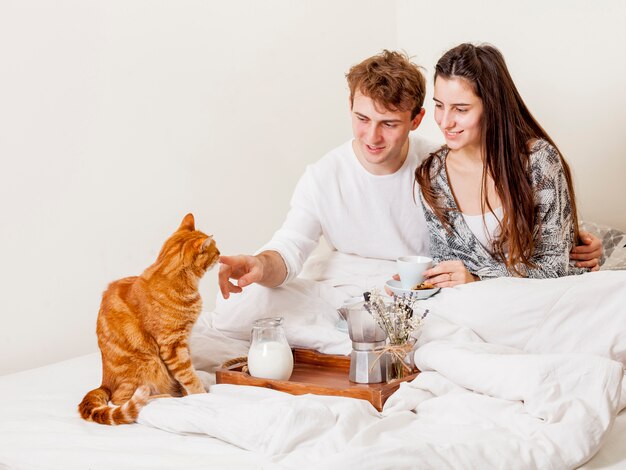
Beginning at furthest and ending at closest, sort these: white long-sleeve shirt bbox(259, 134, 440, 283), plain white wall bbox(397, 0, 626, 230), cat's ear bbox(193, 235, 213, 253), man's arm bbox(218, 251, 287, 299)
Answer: plain white wall bbox(397, 0, 626, 230) < white long-sleeve shirt bbox(259, 134, 440, 283) < man's arm bbox(218, 251, 287, 299) < cat's ear bbox(193, 235, 213, 253)

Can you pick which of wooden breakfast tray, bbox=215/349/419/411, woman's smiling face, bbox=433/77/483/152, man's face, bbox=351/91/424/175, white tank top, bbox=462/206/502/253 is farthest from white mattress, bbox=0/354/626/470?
man's face, bbox=351/91/424/175

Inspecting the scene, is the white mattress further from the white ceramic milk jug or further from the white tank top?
the white tank top

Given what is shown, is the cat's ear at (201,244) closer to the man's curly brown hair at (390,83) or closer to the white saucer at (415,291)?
the white saucer at (415,291)

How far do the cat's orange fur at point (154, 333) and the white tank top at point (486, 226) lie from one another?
0.84 metres

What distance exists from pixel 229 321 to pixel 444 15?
79.6 inches

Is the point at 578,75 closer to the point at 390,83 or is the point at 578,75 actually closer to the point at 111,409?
the point at 390,83

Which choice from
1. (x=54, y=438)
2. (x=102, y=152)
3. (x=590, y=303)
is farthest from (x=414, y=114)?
(x=54, y=438)

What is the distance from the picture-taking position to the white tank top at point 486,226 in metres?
2.29

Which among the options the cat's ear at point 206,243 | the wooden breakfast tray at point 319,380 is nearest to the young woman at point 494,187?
the wooden breakfast tray at point 319,380

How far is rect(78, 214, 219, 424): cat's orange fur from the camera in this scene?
1.80m

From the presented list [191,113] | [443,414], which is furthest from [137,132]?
[443,414]

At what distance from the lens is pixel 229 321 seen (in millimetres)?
2207

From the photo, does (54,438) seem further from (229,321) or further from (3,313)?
(3,313)

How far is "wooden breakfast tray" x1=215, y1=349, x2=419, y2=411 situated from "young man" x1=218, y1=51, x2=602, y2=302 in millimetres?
316
